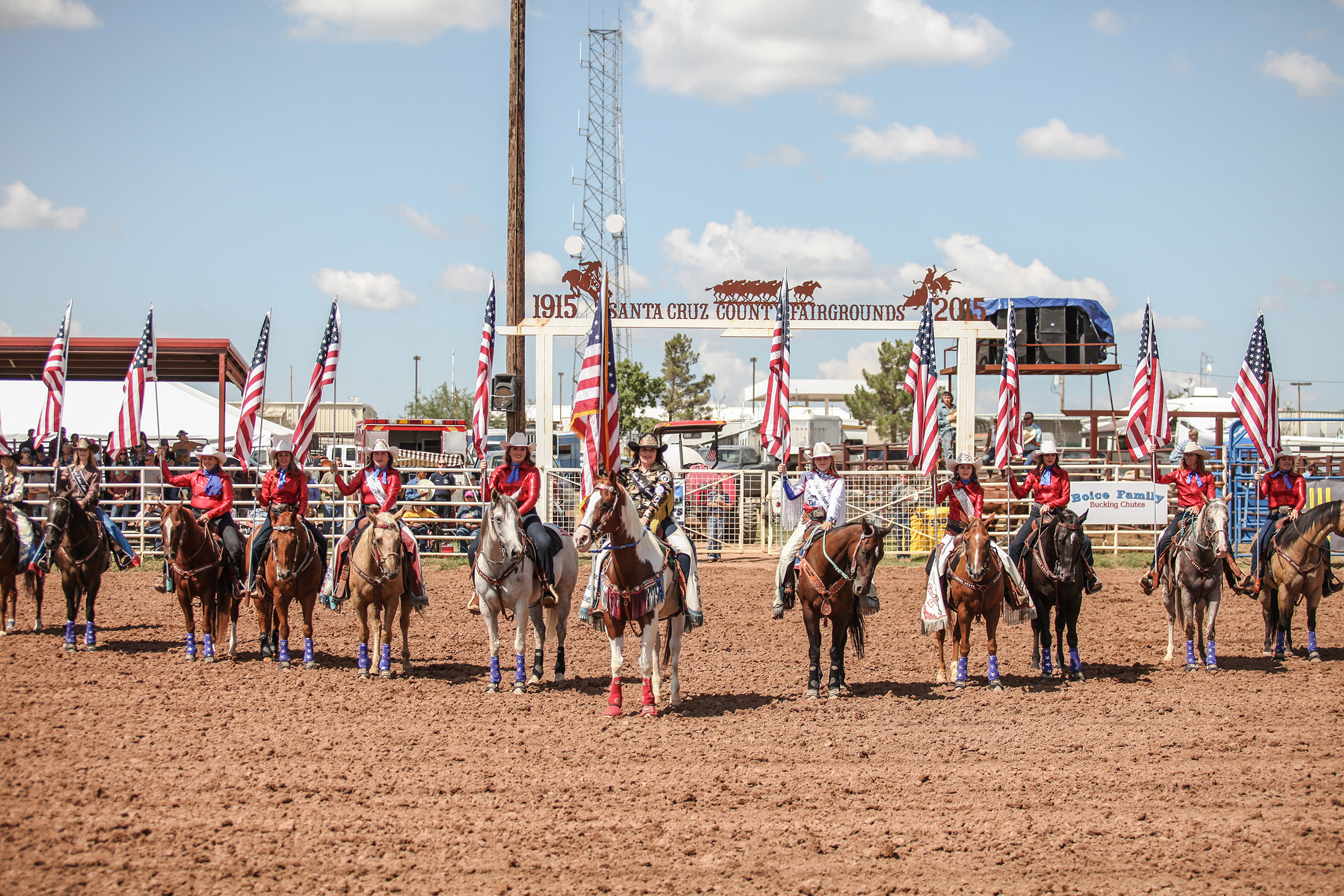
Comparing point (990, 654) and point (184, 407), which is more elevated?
point (184, 407)

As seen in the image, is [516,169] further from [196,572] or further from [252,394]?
[196,572]

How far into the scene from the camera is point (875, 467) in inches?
1038

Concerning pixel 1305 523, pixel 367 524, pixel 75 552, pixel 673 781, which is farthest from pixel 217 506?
A: pixel 1305 523

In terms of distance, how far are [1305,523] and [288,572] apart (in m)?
11.7

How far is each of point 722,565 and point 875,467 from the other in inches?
273

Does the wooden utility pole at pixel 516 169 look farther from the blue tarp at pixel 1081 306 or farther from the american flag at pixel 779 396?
the blue tarp at pixel 1081 306

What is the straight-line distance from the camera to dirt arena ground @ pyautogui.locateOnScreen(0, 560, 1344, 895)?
573 centimetres

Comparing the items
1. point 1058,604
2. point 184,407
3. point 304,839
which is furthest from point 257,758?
point 184,407

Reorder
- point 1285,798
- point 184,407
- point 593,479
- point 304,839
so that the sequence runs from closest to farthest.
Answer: point 304,839 < point 1285,798 < point 593,479 < point 184,407

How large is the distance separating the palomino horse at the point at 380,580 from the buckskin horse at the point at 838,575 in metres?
4.24

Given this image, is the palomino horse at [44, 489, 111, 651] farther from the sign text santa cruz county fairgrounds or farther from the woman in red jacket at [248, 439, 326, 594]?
the sign text santa cruz county fairgrounds

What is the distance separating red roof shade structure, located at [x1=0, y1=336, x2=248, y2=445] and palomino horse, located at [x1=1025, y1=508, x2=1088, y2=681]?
17865 millimetres

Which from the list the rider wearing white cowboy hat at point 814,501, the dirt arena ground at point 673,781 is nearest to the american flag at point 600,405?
the rider wearing white cowboy hat at point 814,501

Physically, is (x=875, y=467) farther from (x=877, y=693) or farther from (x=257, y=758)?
(x=257, y=758)
